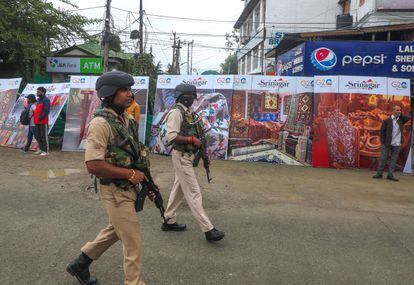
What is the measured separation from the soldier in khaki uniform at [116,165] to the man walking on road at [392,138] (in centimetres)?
777

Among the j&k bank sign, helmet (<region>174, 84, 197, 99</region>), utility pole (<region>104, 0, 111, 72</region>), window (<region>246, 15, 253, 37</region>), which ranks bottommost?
helmet (<region>174, 84, 197, 99</region>)

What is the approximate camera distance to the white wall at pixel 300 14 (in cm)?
2825

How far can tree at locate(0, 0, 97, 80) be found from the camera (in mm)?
18062

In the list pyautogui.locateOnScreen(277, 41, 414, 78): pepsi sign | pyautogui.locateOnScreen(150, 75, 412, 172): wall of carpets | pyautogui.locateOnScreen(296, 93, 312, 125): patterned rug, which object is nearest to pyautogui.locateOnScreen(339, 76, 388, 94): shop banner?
pyautogui.locateOnScreen(150, 75, 412, 172): wall of carpets

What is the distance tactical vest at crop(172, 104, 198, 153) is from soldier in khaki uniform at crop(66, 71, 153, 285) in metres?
1.58

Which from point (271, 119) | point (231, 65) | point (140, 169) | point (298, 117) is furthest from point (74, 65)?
point (231, 65)

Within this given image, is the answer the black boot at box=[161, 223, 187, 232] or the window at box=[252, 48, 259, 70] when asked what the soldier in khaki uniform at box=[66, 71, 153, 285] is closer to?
the black boot at box=[161, 223, 187, 232]

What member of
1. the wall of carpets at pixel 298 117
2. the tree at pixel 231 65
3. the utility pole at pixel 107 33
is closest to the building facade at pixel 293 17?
the utility pole at pixel 107 33

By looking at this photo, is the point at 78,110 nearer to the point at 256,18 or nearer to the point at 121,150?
the point at 121,150

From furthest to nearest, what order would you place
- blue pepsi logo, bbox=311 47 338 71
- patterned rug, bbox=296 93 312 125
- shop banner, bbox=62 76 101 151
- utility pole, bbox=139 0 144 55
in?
utility pole, bbox=139 0 144 55 → blue pepsi logo, bbox=311 47 338 71 → shop banner, bbox=62 76 101 151 → patterned rug, bbox=296 93 312 125

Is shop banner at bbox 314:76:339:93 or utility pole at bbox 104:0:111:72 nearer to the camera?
shop banner at bbox 314:76:339:93

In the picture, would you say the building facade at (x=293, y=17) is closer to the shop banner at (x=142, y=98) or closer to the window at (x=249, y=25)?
the window at (x=249, y=25)

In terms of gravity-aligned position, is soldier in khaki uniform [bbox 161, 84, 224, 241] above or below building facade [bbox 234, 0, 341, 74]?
below

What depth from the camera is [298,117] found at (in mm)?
10695
